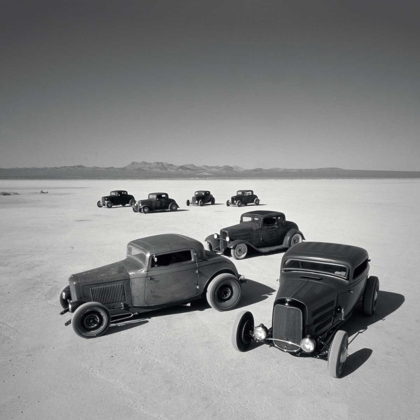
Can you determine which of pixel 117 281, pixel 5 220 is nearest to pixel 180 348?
pixel 117 281

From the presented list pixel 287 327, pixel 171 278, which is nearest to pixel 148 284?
pixel 171 278

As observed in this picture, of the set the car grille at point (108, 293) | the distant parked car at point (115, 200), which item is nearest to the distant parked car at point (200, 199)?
the distant parked car at point (115, 200)

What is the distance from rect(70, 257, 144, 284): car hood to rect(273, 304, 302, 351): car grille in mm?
3130

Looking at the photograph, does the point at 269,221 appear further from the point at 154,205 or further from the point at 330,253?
the point at 154,205

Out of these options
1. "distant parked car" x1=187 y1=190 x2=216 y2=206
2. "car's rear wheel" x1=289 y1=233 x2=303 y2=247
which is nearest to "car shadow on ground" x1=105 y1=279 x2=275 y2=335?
"car's rear wheel" x1=289 y1=233 x2=303 y2=247

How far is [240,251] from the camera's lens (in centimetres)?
1238

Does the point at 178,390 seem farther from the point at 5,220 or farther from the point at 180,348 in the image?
the point at 5,220

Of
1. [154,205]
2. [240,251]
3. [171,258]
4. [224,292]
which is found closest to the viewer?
[171,258]

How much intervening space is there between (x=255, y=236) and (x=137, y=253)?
19.7 feet

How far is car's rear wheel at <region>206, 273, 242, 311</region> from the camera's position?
7785 mm

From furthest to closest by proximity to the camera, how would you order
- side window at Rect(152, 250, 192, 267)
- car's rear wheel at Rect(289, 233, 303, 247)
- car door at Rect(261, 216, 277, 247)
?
car's rear wheel at Rect(289, 233, 303, 247)
car door at Rect(261, 216, 277, 247)
side window at Rect(152, 250, 192, 267)

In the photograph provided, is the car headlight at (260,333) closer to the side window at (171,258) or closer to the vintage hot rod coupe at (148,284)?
the vintage hot rod coupe at (148,284)

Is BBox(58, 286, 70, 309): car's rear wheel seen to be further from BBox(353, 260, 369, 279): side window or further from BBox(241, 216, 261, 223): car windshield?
BBox(241, 216, 261, 223): car windshield

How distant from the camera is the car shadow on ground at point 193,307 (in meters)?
7.35
